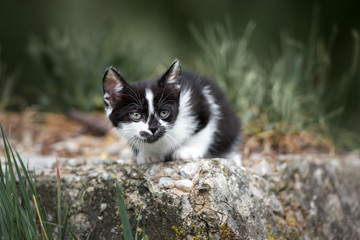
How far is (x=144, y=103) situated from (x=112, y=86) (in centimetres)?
22

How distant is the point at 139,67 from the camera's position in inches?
193

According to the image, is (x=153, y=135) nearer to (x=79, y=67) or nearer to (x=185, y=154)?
(x=185, y=154)

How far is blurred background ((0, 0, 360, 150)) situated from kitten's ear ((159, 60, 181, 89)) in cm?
108

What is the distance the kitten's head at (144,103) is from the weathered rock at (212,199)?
0.22 metres

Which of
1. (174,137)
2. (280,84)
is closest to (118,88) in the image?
(174,137)

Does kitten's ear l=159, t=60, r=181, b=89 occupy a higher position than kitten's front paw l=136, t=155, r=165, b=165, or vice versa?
kitten's ear l=159, t=60, r=181, b=89

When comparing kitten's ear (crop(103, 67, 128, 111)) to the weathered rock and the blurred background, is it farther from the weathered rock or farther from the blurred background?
the blurred background

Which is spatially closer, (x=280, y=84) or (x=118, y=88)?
(x=118, y=88)

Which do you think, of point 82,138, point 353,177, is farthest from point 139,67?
point 353,177

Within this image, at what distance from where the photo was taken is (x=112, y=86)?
2.43 metres

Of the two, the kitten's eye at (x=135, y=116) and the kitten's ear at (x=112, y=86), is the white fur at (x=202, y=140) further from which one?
the kitten's ear at (x=112, y=86)

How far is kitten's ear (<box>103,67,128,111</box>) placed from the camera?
2368mm

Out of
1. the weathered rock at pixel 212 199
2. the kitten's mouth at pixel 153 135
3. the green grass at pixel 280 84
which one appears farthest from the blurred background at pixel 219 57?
the kitten's mouth at pixel 153 135

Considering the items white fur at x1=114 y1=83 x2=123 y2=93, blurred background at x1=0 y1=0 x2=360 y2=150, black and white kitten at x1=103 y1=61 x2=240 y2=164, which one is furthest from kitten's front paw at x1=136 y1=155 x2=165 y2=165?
blurred background at x1=0 y1=0 x2=360 y2=150
